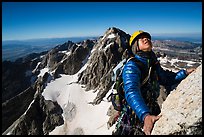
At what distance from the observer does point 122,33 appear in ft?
387

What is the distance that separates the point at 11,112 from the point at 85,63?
152 feet

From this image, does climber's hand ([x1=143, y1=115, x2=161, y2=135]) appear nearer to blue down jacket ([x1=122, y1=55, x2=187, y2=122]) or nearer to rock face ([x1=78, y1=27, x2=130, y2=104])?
blue down jacket ([x1=122, y1=55, x2=187, y2=122])

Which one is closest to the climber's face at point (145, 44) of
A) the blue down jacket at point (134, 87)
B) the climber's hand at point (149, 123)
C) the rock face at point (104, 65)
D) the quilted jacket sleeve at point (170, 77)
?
the blue down jacket at point (134, 87)

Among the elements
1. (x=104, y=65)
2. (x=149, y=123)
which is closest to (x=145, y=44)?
(x=149, y=123)

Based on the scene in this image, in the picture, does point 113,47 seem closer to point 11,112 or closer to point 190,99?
point 11,112

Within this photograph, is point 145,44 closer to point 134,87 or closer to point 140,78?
point 140,78

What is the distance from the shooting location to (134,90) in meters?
4.70

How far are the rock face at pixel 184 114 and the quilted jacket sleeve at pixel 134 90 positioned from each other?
1.59 feet

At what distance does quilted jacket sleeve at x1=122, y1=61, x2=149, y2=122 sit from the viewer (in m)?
4.30

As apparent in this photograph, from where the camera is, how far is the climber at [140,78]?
4363 mm

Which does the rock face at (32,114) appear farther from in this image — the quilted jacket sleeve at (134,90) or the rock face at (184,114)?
the rock face at (184,114)

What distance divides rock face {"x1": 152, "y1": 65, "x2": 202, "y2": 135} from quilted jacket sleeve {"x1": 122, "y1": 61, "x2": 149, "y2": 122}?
483mm

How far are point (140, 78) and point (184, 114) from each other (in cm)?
146

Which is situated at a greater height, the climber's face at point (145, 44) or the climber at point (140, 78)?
the climber's face at point (145, 44)
